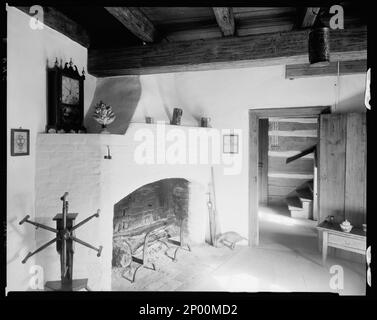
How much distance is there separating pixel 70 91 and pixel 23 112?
0.54 metres

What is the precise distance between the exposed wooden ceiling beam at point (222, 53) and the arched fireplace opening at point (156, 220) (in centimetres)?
142

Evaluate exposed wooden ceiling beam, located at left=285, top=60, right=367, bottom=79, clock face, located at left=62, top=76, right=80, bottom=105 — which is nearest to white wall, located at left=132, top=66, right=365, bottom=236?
exposed wooden ceiling beam, located at left=285, top=60, right=367, bottom=79

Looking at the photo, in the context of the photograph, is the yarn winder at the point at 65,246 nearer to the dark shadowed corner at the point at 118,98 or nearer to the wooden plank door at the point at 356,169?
the dark shadowed corner at the point at 118,98

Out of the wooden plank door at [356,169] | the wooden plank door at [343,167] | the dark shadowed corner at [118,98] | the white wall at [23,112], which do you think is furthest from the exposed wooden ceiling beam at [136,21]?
the wooden plank door at [356,169]

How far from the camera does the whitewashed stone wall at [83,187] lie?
235 centimetres

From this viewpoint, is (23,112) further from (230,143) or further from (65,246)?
(230,143)

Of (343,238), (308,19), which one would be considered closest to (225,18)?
(308,19)

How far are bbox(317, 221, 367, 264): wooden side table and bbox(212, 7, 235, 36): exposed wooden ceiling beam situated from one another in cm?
227

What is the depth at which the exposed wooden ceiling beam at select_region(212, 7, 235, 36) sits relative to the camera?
6.80ft

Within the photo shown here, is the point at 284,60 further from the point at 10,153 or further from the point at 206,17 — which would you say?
the point at 10,153

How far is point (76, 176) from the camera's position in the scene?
7.92ft
